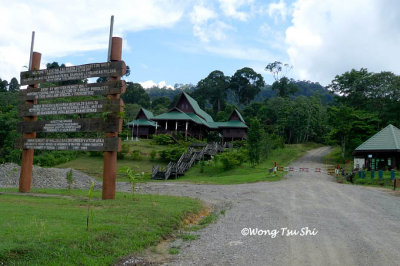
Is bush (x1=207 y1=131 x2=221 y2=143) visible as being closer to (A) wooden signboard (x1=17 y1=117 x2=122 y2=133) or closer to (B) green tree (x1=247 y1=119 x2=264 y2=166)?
(B) green tree (x1=247 y1=119 x2=264 y2=166)

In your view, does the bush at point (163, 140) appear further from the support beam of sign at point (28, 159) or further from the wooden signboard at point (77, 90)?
the wooden signboard at point (77, 90)

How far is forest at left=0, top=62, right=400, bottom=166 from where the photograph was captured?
43.5m

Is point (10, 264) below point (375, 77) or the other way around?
below

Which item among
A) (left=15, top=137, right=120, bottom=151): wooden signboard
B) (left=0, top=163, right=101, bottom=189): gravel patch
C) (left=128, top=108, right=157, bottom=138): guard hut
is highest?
(left=128, top=108, right=157, bottom=138): guard hut

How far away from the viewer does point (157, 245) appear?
7.20 m

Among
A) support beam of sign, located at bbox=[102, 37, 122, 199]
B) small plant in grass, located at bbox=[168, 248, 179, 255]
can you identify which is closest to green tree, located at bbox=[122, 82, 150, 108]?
support beam of sign, located at bbox=[102, 37, 122, 199]

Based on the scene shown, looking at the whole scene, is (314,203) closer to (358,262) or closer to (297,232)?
(297,232)

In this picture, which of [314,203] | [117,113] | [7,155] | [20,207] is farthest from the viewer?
[7,155]

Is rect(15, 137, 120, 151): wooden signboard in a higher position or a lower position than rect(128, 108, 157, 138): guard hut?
lower

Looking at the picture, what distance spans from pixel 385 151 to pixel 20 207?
3125 cm

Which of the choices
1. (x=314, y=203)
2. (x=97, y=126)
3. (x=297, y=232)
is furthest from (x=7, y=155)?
(x=297, y=232)

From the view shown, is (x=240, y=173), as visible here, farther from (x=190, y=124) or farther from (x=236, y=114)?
(x=236, y=114)

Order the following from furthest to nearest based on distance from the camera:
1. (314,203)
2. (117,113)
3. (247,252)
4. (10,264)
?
1. (314,203)
2. (117,113)
3. (247,252)
4. (10,264)

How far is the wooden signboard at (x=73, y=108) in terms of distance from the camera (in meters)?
12.3
